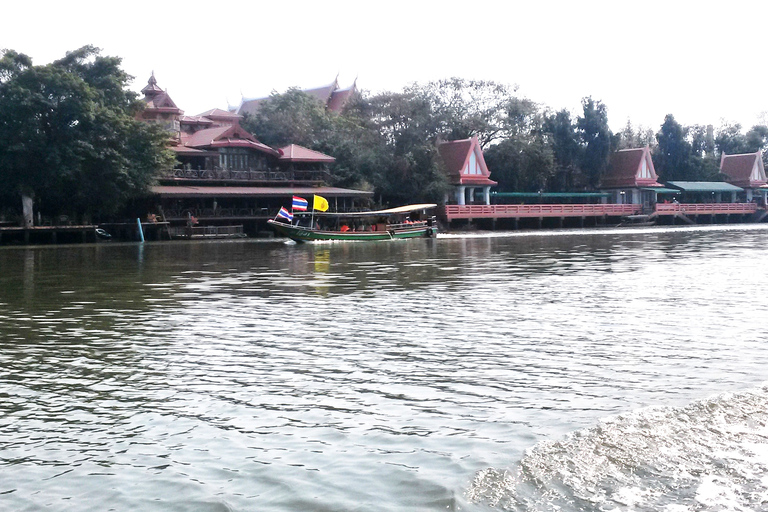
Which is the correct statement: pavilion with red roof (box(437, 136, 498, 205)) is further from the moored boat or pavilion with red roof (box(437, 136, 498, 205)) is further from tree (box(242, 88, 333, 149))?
the moored boat

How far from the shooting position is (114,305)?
16.4 m

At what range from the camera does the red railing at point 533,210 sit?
6075cm

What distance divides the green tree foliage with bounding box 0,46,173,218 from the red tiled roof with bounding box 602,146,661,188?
43.8m

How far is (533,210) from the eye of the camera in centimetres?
6500

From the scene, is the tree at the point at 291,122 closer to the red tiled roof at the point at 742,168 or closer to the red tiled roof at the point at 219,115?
the red tiled roof at the point at 219,115

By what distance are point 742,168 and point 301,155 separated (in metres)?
51.1

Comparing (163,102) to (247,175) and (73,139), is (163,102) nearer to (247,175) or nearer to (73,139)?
(247,175)

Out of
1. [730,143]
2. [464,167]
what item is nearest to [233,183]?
[464,167]

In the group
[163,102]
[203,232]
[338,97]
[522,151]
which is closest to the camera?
[203,232]

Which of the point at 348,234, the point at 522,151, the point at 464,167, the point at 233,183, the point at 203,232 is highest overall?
the point at 522,151

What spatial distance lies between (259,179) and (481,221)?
58.8ft

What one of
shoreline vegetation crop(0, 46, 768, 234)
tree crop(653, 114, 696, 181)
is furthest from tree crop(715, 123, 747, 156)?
tree crop(653, 114, 696, 181)

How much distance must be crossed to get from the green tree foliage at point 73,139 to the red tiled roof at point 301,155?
403 inches

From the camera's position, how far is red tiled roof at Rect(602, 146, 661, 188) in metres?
75.3
